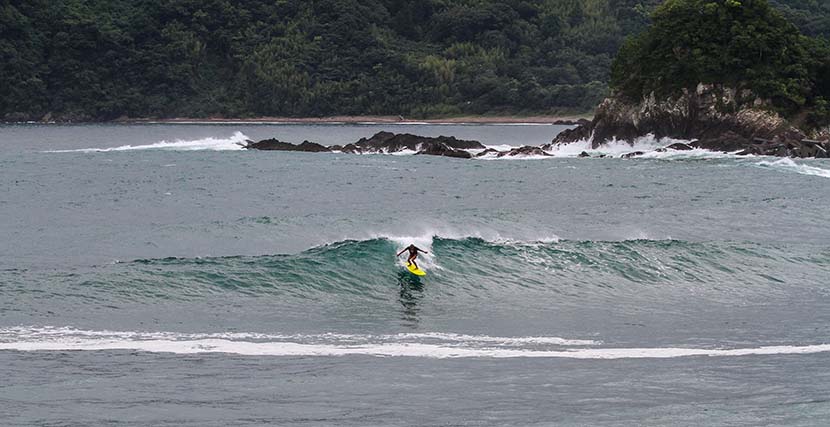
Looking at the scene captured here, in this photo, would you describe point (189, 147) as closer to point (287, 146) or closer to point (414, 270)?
point (287, 146)

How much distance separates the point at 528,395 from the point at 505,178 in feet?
141

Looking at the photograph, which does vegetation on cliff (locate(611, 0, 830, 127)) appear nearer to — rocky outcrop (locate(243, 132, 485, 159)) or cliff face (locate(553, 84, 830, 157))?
cliff face (locate(553, 84, 830, 157))

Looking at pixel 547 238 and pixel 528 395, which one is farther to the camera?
pixel 547 238

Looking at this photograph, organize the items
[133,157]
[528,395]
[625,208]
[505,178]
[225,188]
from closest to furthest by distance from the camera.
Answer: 1. [528,395]
2. [625,208]
3. [225,188]
4. [505,178]
5. [133,157]

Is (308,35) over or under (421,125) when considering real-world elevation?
over

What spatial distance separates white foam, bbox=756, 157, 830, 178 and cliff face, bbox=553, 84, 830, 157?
16.3ft

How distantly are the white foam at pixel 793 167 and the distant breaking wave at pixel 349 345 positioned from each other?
37496 mm

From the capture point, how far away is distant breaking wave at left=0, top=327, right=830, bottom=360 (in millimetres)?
23156

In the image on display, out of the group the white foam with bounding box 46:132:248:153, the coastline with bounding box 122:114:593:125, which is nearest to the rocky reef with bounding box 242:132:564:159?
the white foam with bounding box 46:132:248:153

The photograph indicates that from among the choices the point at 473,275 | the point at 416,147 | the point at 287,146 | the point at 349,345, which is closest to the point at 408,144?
the point at 416,147

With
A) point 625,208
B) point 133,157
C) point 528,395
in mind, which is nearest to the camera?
point 528,395

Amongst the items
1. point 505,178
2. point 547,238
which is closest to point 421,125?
point 505,178

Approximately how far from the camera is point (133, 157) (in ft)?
266

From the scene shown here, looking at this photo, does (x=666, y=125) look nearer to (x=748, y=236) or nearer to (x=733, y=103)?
(x=733, y=103)
